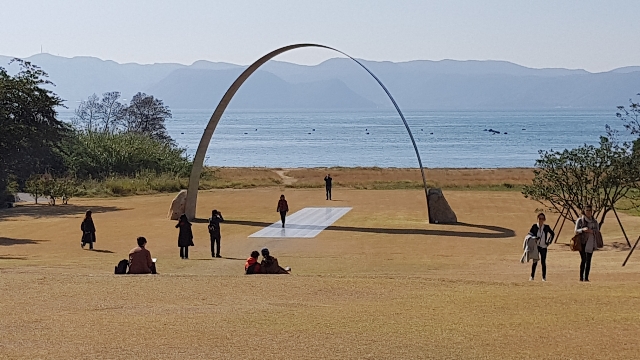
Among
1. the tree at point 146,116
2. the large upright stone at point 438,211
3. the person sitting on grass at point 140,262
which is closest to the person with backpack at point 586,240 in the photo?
the person sitting on grass at point 140,262

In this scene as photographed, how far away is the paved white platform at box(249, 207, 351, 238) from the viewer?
27656 mm

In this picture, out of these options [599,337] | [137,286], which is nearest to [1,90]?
[137,286]

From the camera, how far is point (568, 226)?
30734 millimetres

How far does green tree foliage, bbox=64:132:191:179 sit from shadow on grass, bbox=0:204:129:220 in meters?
15.0

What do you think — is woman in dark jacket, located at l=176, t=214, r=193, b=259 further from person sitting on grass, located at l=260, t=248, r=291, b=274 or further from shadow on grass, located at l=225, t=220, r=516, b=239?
shadow on grass, located at l=225, t=220, r=516, b=239

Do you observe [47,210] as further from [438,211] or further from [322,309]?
[322,309]

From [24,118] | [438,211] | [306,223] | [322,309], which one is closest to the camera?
[322,309]

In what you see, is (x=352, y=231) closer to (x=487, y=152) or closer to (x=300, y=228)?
(x=300, y=228)

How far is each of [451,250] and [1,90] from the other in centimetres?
2588

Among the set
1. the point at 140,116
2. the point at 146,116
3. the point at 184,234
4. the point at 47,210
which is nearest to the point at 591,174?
the point at 184,234

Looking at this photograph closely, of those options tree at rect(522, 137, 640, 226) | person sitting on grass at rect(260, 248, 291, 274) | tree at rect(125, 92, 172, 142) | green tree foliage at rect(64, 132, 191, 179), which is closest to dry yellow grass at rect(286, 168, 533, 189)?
green tree foliage at rect(64, 132, 191, 179)

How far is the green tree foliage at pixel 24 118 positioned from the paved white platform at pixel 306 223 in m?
14.7

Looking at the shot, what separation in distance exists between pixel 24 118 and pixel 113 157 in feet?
46.9

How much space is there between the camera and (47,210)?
3778 cm
